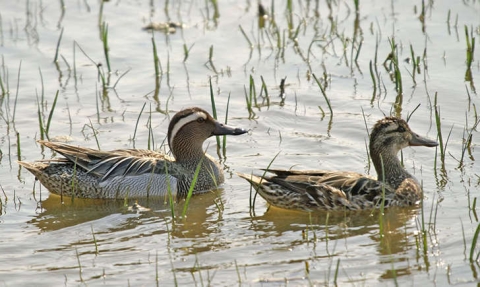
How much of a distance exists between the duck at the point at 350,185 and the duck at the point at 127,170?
0.92m

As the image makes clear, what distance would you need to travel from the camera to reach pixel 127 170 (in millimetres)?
10484

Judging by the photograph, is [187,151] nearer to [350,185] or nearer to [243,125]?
[243,125]

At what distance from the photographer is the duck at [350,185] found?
9.43m

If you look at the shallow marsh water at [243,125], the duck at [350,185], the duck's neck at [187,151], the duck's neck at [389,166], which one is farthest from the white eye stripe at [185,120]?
the duck's neck at [389,166]

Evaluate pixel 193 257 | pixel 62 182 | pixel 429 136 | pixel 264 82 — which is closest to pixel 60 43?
pixel 264 82

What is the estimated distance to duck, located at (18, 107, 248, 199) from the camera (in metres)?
10.4

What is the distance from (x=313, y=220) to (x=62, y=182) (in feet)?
9.44

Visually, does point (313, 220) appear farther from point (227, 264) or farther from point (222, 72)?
point (222, 72)

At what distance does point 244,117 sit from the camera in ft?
39.7

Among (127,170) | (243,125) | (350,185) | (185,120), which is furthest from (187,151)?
(350,185)

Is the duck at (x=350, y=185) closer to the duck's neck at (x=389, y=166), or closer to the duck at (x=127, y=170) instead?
the duck's neck at (x=389, y=166)

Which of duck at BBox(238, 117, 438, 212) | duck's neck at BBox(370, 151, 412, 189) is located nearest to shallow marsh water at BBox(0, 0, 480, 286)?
duck at BBox(238, 117, 438, 212)

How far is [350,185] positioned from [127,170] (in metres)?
2.54

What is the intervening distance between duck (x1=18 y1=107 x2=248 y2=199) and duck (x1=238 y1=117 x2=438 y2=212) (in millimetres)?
919
